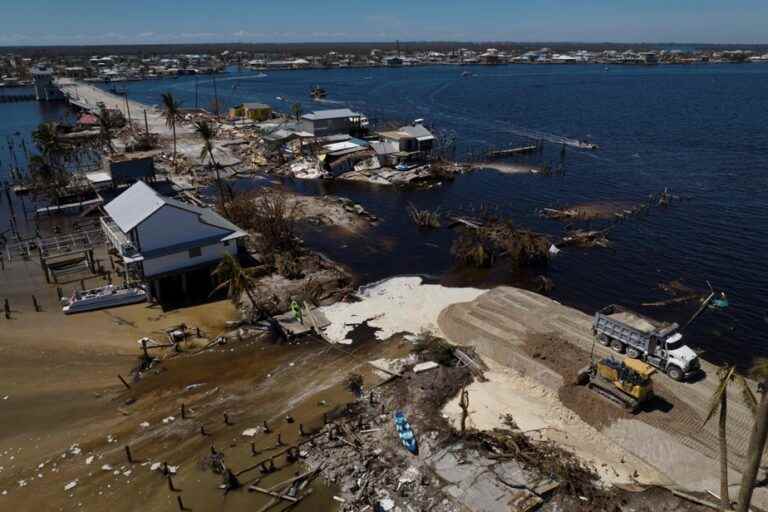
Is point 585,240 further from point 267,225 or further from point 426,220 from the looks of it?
point 267,225

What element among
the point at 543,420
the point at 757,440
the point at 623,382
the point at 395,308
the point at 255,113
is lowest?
the point at 543,420

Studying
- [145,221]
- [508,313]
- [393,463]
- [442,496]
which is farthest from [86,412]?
[508,313]

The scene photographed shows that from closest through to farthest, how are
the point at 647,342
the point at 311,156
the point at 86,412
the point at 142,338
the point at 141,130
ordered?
the point at 86,412, the point at 647,342, the point at 142,338, the point at 311,156, the point at 141,130

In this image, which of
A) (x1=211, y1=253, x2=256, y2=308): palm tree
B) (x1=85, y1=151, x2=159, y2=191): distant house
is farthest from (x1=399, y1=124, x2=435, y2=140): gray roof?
(x1=211, y1=253, x2=256, y2=308): palm tree

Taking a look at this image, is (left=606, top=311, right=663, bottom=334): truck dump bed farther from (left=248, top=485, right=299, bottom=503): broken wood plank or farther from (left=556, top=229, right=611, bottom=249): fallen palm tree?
(left=248, top=485, right=299, bottom=503): broken wood plank

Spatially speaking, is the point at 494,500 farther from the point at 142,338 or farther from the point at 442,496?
the point at 142,338

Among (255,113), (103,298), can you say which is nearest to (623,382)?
(103,298)
